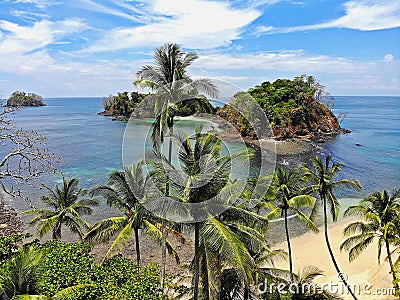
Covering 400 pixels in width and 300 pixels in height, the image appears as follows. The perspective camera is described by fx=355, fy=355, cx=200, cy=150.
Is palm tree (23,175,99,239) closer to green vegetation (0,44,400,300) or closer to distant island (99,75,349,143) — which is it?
green vegetation (0,44,400,300)

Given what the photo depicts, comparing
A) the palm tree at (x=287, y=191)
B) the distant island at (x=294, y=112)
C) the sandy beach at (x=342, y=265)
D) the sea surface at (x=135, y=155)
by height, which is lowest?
the sandy beach at (x=342, y=265)

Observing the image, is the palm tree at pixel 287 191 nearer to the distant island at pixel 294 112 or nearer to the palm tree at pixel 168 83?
the palm tree at pixel 168 83

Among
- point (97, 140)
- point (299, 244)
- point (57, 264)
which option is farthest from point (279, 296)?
point (97, 140)

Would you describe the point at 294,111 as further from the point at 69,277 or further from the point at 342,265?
the point at 69,277

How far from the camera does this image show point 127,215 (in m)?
17.7

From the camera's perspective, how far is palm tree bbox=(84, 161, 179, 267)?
16.8m

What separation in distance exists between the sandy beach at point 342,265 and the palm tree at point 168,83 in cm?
1243

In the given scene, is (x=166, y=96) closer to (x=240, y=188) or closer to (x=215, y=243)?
(x=240, y=188)

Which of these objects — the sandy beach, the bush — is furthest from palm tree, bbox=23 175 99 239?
the sandy beach

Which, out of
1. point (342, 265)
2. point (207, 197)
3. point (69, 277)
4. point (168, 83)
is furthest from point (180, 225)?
point (342, 265)

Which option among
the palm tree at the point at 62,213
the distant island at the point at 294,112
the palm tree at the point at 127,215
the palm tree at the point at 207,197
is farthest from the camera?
the distant island at the point at 294,112

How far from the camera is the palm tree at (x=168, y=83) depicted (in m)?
15.3

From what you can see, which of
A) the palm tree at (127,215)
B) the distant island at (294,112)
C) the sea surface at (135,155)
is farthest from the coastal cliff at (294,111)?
the palm tree at (127,215)

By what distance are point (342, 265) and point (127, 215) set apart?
1588cm
